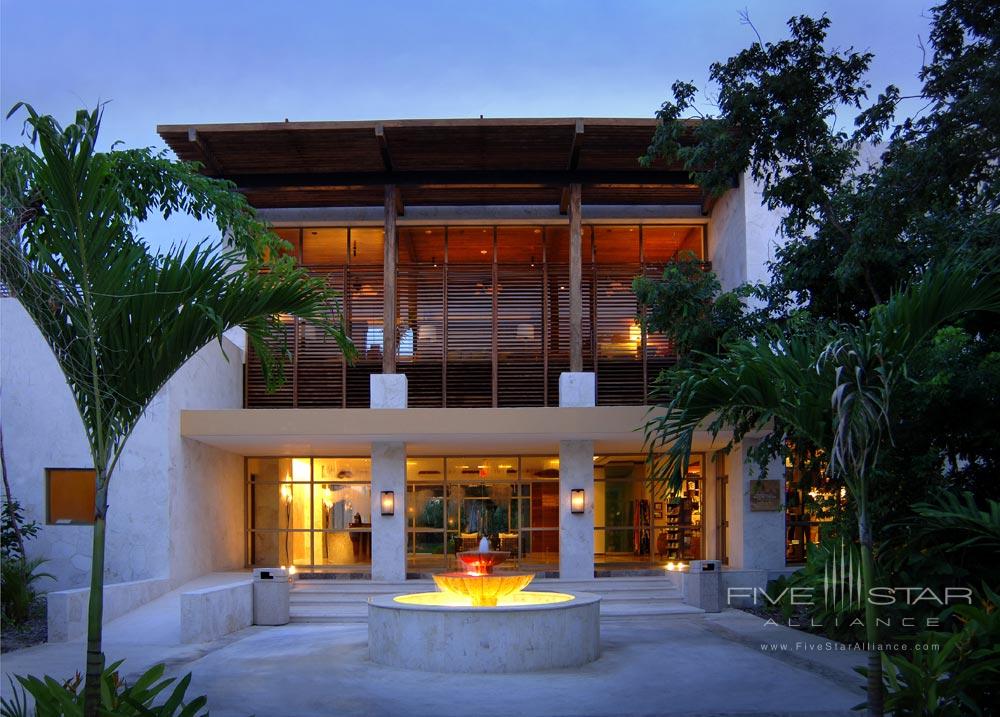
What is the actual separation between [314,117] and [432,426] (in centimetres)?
5777

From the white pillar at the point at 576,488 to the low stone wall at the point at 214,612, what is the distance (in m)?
7.00

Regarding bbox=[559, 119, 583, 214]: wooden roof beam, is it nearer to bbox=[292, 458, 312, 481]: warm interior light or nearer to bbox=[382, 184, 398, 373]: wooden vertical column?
bbox=[382, 184, 398, 373]: wooden vertical column

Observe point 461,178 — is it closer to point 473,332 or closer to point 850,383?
point 473,332

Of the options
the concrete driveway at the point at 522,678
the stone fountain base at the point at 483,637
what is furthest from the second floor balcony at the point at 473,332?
the stone fountain base at the point at 483,637

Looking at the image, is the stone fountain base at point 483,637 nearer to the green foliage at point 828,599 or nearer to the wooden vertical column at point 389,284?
the green foliage at point 828,599

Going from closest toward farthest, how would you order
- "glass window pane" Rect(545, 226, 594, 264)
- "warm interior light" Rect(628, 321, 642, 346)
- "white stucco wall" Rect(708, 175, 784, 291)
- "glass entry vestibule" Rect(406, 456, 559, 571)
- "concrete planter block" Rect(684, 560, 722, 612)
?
"concrete planter block" Rect(684, 560, 722, 612)
"white stucco wall" Rect(708, 175, 784, 291)
"warm interior light" Rect(628, 321, 642, 346)
"glass entry vestibule" Rect(406, 456, 559, 571)
"glass window pane" Rect(545, 226, 594, 264)

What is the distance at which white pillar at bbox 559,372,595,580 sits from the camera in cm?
2081

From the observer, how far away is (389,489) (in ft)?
68.6

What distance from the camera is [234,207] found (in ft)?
39.4

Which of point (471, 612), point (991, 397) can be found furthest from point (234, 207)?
point (991, 397)

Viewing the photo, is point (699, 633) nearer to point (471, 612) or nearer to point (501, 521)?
point (471, 612)

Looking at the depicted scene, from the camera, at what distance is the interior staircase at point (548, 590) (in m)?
17.5

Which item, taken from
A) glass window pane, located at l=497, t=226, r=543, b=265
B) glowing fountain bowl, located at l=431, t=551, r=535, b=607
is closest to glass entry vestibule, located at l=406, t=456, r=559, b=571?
glass window pane, located at l=497, t=226, r=543, b=265

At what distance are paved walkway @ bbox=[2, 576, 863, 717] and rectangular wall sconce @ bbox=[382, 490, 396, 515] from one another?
17.1 ft
